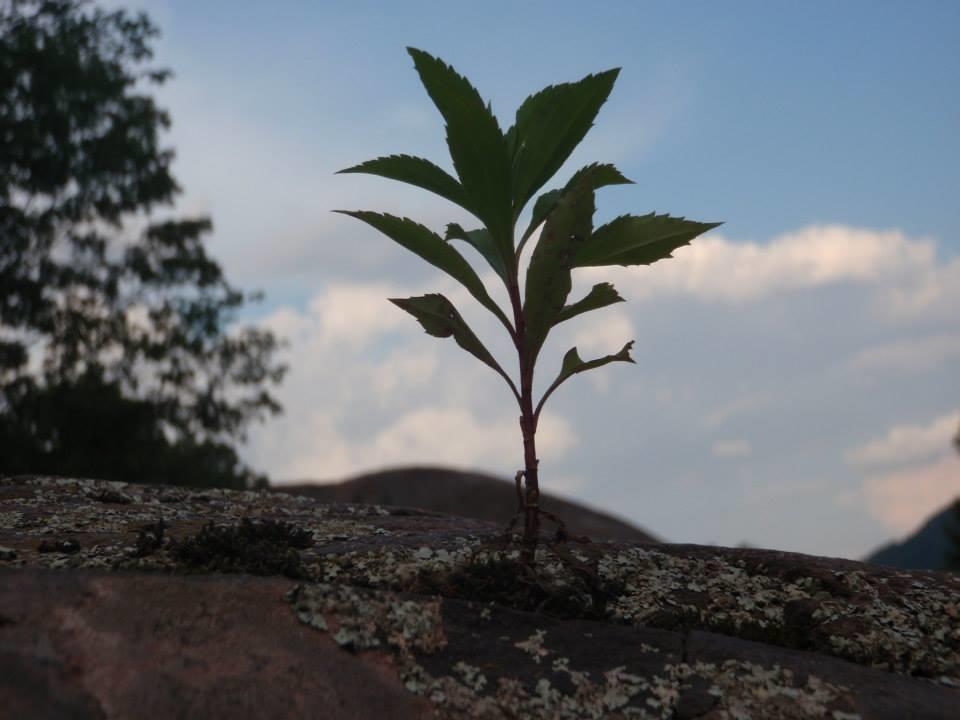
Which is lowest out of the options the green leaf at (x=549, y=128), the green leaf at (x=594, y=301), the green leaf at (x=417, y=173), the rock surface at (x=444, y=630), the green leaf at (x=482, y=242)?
the rock surface at (x=444, y=630)

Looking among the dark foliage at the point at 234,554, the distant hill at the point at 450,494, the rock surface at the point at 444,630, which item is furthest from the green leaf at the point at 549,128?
the distant hill at the point at 450,494

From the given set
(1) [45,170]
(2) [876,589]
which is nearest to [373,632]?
(2) [876,589]

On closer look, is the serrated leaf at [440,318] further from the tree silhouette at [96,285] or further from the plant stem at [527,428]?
the tree silhouette at [96,285]

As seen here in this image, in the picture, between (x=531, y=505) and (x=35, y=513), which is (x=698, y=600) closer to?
(x=531, y=505)

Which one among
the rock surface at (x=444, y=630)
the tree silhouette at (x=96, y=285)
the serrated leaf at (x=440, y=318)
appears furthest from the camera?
the tree silhouette at (x=96, y=285)

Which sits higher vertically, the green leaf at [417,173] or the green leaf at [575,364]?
the green leaf at [417,173]

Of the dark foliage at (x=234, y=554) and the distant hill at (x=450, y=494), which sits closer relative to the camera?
the dark foliage at (x=234, y=554)
